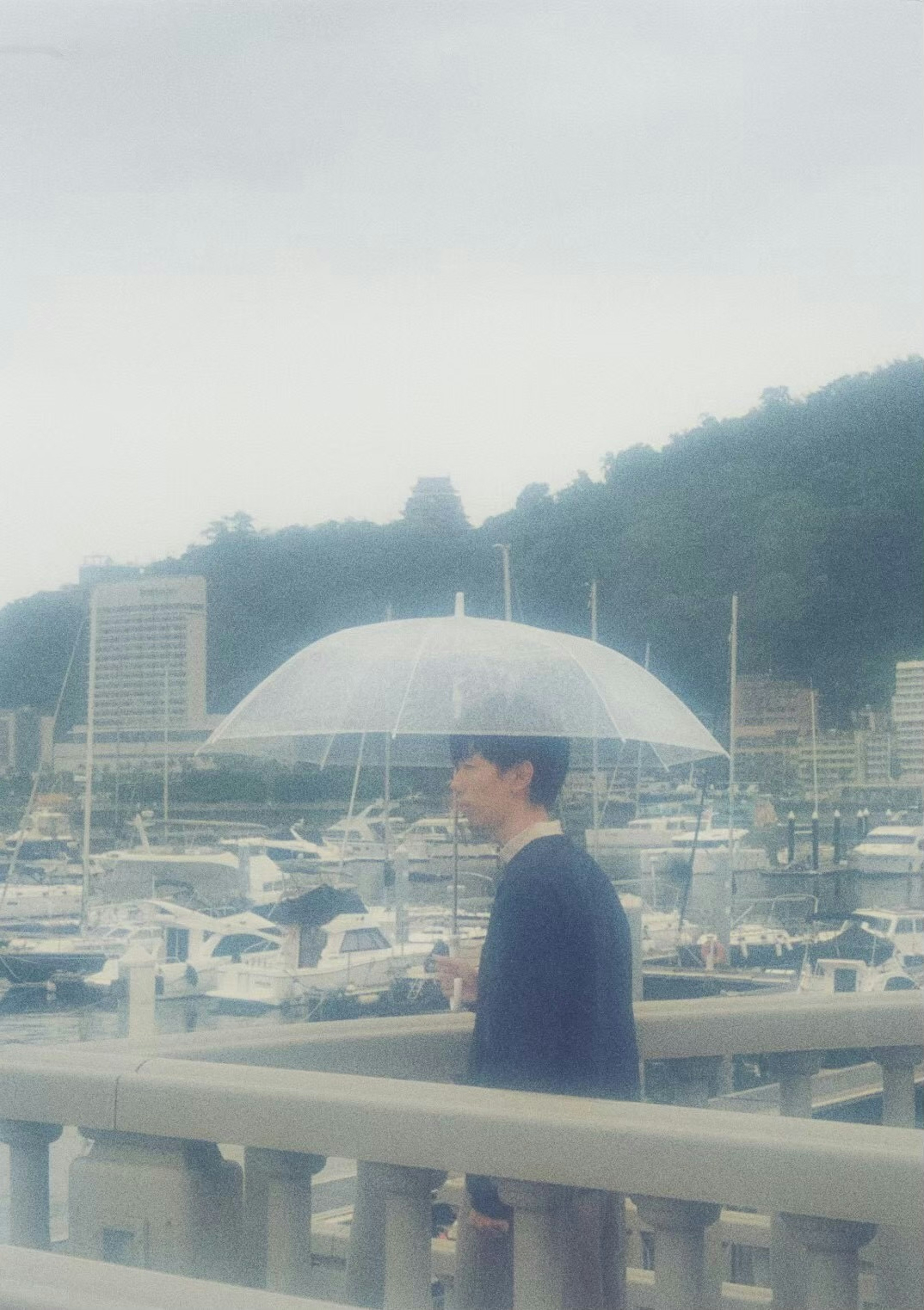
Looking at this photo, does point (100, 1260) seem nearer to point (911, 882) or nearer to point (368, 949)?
point (368, 949)

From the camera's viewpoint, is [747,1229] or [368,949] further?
[368,949]

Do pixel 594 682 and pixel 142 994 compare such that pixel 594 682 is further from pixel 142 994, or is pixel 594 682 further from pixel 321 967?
pixel 321 967

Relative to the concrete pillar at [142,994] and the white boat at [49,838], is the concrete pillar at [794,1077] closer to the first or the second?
the concrete pillar at [142,994]

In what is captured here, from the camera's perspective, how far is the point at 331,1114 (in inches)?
93.2

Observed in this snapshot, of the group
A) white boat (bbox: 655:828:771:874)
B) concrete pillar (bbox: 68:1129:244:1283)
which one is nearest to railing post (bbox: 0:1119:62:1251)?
concrete pillar (bbox: 68:1129:244:1283)

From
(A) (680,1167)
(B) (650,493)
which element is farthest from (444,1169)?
(B) (650,493)

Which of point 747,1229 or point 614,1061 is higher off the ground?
point 614,1061

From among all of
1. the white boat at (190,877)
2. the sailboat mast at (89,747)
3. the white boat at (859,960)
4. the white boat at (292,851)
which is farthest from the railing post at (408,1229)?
the white boat at (292,851)

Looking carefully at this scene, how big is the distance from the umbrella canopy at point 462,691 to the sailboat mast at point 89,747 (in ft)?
67.0

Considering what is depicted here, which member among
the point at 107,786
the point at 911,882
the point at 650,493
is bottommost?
the point at 911,882

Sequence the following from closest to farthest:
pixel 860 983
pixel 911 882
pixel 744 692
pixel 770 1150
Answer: pixel 770 1150 < pixel 860 983 < pixel 911 882 < pixel 744 692

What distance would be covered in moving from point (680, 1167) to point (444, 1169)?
1.16 ft

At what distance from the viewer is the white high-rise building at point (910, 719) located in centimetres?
1384

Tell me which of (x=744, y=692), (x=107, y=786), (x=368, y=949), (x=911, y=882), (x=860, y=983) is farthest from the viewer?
(x=744, y=692)
